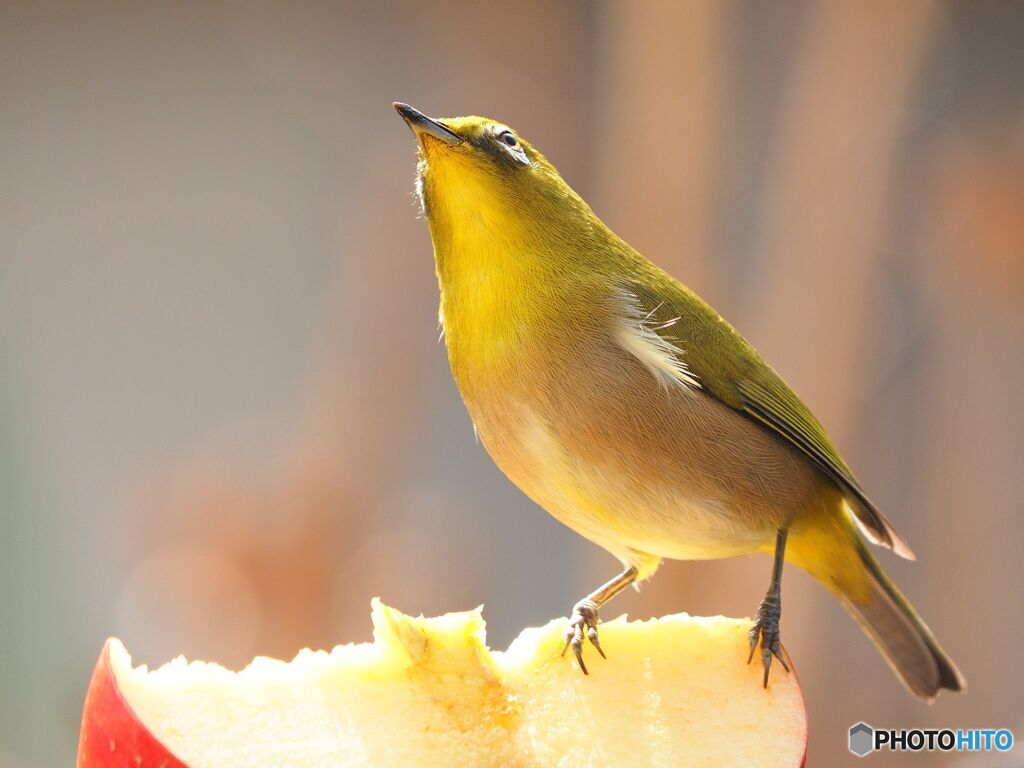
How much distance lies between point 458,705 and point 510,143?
873mm

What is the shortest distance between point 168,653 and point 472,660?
3177mm

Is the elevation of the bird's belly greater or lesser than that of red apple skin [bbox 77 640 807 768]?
greater

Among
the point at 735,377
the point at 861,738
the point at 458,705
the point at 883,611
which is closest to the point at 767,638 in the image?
the point at 458,705

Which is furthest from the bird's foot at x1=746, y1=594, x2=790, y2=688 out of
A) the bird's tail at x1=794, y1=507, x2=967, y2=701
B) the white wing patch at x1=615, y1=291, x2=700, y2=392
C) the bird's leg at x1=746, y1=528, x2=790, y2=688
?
the bird's tail at x1=794, y1=507, x2=967, y2=701

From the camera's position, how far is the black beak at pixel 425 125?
1689mm

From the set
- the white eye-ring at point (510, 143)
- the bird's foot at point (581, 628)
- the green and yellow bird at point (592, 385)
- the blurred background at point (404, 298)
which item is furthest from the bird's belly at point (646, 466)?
the blurred background at point (404, 298)

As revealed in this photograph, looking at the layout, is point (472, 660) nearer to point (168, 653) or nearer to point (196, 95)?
point (168, 653)

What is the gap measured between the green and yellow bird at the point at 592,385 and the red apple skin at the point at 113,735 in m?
0.63

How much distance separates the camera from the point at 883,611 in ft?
7.50

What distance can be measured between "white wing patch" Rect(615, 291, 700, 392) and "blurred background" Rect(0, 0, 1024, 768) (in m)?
1.57

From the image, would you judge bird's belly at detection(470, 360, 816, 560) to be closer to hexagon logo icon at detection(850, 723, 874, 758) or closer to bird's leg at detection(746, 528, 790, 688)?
bird's leg at detection(746, 528, 790, 688)

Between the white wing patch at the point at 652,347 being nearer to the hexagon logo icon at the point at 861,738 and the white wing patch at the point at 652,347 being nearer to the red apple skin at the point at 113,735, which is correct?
the red apple skin at the point at 113,735

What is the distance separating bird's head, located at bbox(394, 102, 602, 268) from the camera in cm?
177

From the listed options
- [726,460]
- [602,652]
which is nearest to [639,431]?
[726,460]
